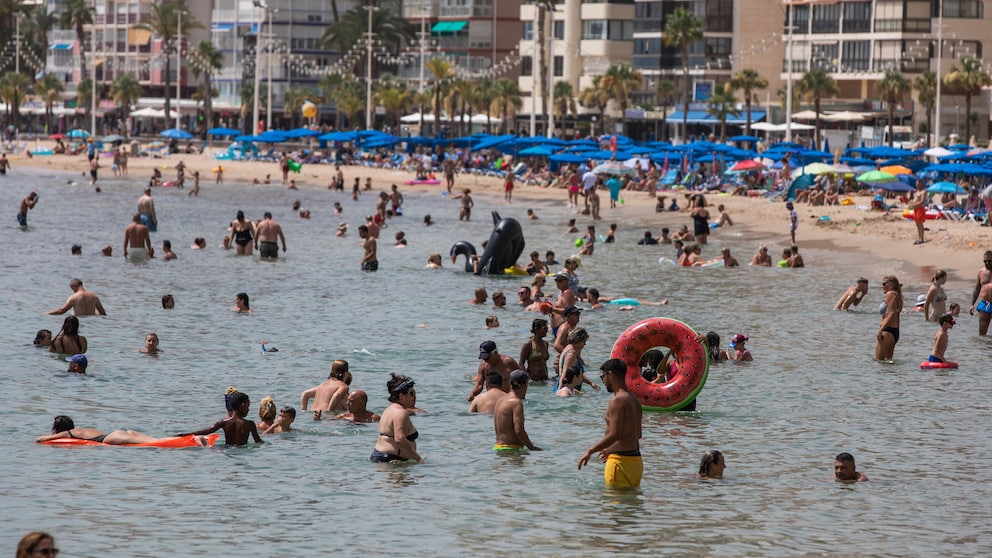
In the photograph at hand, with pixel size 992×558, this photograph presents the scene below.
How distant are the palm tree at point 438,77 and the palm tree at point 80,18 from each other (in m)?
36.6

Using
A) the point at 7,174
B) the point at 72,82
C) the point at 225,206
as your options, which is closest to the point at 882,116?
the point at 225,206

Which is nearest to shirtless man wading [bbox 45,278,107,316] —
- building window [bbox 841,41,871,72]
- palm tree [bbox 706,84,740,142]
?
Answer: palm tree [bbox 706,84,740,142]

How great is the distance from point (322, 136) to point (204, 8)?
4822 cm

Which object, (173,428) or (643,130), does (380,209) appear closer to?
(173,428)

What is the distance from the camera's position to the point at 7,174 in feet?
246

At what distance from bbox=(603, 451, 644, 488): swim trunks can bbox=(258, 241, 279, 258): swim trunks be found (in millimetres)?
23418

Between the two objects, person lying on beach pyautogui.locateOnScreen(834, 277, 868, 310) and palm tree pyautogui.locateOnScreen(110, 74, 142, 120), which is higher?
palm tree pyautogui.locateOnScreen(110, 74, 142, 120)

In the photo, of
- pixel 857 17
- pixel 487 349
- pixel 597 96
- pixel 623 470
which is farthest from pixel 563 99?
pixel 623 470

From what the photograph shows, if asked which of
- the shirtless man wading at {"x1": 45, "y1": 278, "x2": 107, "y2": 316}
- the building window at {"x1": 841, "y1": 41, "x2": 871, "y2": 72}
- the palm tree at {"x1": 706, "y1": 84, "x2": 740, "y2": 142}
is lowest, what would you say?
the shirtless man wading at {"x1": 45, "y1": 278, "x2": 107, "y2": 316}

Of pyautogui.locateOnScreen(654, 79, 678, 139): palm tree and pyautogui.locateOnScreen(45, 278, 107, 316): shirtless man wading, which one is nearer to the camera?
pyautogui.locateOnScreen(45, 278, 107, 316): shirtless man wading

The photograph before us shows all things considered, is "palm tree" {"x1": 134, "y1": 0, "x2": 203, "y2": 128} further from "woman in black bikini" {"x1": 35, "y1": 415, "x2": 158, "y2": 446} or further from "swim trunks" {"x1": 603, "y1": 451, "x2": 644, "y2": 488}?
"swim trunks" {"x1": 603, "y1": 451, "x2": 644, "y2": 488}

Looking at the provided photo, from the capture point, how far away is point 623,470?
13.4m

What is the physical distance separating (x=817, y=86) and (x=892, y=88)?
383 centimetres

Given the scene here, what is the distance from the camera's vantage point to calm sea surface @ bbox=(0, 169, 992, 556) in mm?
12648
